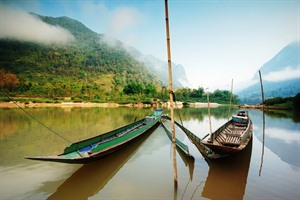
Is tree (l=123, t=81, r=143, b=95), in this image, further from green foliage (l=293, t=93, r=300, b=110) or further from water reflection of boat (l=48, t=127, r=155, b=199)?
water reflection of boat (l=48, t=127, r=155, b=199)

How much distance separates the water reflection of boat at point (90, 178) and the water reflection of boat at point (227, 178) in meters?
3.85

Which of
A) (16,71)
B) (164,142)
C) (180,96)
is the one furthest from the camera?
(180,96)

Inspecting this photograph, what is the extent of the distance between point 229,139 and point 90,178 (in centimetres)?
741

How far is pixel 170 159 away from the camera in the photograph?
31.4ft

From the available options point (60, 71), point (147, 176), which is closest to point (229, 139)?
point (147, 176)

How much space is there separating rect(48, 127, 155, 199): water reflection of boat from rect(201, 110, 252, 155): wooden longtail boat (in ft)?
14.1

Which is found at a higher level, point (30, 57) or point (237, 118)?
point (30, 57)

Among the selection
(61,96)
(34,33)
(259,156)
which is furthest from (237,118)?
(34,33)

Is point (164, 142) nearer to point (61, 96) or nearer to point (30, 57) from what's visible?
point (61, 96)

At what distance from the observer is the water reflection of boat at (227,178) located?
606cm

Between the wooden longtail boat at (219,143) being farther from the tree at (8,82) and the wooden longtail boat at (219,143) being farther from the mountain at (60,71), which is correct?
the tree at (8,82)

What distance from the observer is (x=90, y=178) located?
708 cm

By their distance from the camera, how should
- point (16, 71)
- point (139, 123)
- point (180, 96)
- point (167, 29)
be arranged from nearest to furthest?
point (167, 29), point (139, 123), point (16, 71), point (180, 96)

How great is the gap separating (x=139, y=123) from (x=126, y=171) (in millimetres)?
9979
